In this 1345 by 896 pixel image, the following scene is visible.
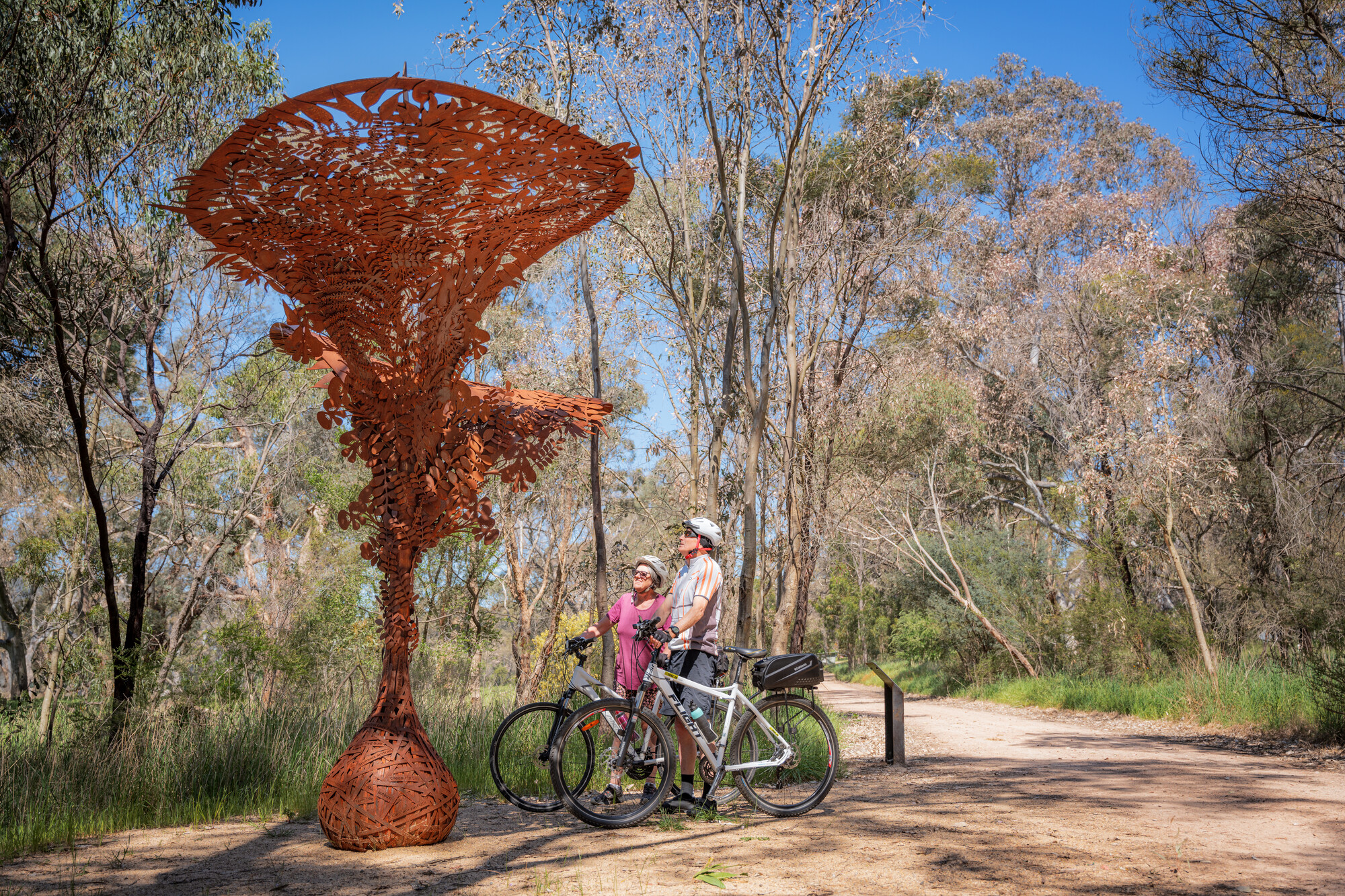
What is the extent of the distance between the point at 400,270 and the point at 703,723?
3.15 metres

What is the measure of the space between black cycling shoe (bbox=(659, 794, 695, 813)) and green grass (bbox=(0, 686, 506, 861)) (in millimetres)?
1933

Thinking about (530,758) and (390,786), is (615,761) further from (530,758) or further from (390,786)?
(390,786)

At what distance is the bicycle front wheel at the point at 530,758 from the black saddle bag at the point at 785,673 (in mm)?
1151

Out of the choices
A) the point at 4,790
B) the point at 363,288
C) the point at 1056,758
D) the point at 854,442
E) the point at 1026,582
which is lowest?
the point at 1056,758

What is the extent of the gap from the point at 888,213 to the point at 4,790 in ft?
41.7

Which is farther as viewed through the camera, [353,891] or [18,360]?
[18,360]

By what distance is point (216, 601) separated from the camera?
19.7m

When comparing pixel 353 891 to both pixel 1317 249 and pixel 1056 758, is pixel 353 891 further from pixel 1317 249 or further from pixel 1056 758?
pixel 1317 249

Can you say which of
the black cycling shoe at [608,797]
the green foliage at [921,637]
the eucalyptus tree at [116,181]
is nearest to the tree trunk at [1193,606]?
the green foliage at [921,637]

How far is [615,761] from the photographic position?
4.98 meters

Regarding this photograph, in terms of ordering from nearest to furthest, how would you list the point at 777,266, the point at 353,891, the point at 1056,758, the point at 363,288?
the point at 353,891, the point at 363,288, the point at 1056,758, the point at 777,266

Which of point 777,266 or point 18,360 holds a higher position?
point 777,266

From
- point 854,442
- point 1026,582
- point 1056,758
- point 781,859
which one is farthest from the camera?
point 1026,582

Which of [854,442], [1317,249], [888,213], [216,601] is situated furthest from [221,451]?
[1317,249]
